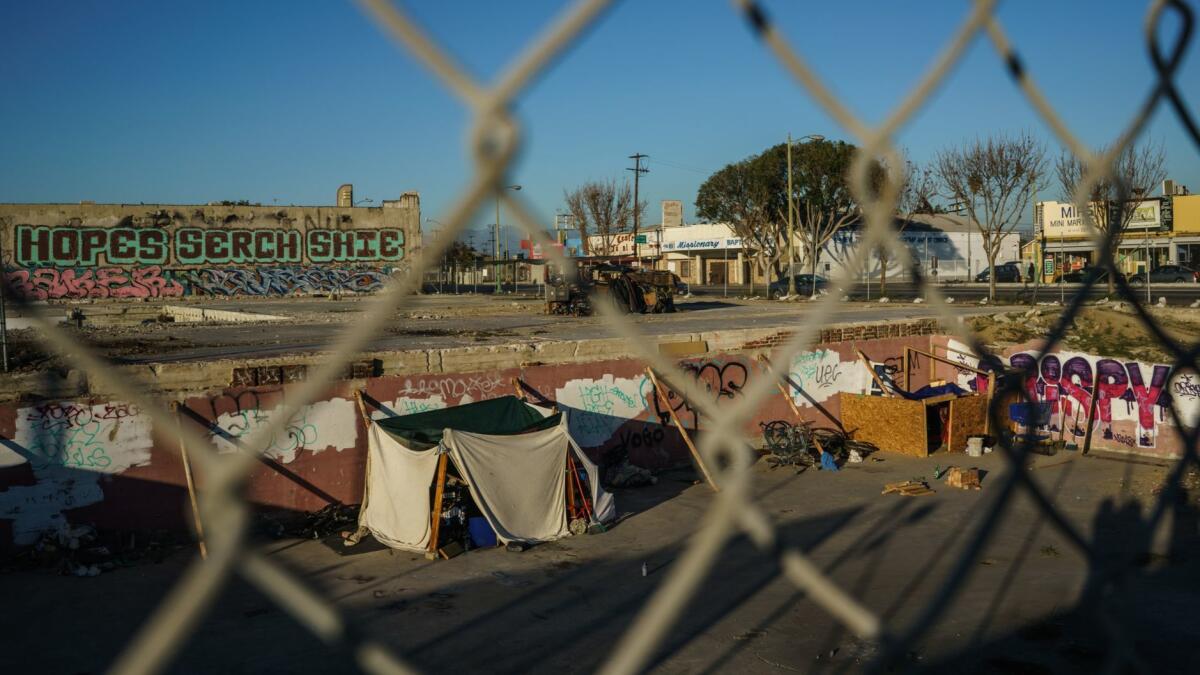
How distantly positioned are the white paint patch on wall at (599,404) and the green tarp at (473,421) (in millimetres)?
2163

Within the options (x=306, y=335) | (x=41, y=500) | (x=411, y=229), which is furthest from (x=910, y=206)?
(x=41, y=500)

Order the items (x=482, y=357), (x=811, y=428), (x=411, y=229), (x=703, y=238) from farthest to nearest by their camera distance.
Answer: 1. (x=703, y=238)
2. (x=411, y=229)
3. (x=811, y=428)
4. (x=482, y=357)

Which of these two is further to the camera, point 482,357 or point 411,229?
point 411,229

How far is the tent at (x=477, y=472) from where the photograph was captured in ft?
35.3

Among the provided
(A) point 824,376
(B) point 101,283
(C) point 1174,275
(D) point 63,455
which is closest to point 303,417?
(D) point 63,455

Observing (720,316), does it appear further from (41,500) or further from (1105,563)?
(1105,563)

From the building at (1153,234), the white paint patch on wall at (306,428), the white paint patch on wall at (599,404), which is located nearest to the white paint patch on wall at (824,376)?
the white paint patch on wall at (599,404)

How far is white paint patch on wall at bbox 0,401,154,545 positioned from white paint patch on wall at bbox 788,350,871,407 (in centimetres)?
1077

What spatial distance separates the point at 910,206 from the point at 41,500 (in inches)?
1352

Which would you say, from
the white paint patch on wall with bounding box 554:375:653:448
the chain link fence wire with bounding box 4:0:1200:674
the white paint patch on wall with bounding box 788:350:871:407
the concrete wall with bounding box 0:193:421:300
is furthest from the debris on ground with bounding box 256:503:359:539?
the concrete wall with bounding box 0:193:421:300

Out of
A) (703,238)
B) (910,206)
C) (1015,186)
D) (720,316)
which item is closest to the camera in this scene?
(720,316)

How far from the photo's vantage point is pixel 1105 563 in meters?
1.60

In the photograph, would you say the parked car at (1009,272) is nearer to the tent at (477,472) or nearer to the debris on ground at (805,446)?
the debris on ground at (805,446)

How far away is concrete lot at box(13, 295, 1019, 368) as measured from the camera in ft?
51.6
